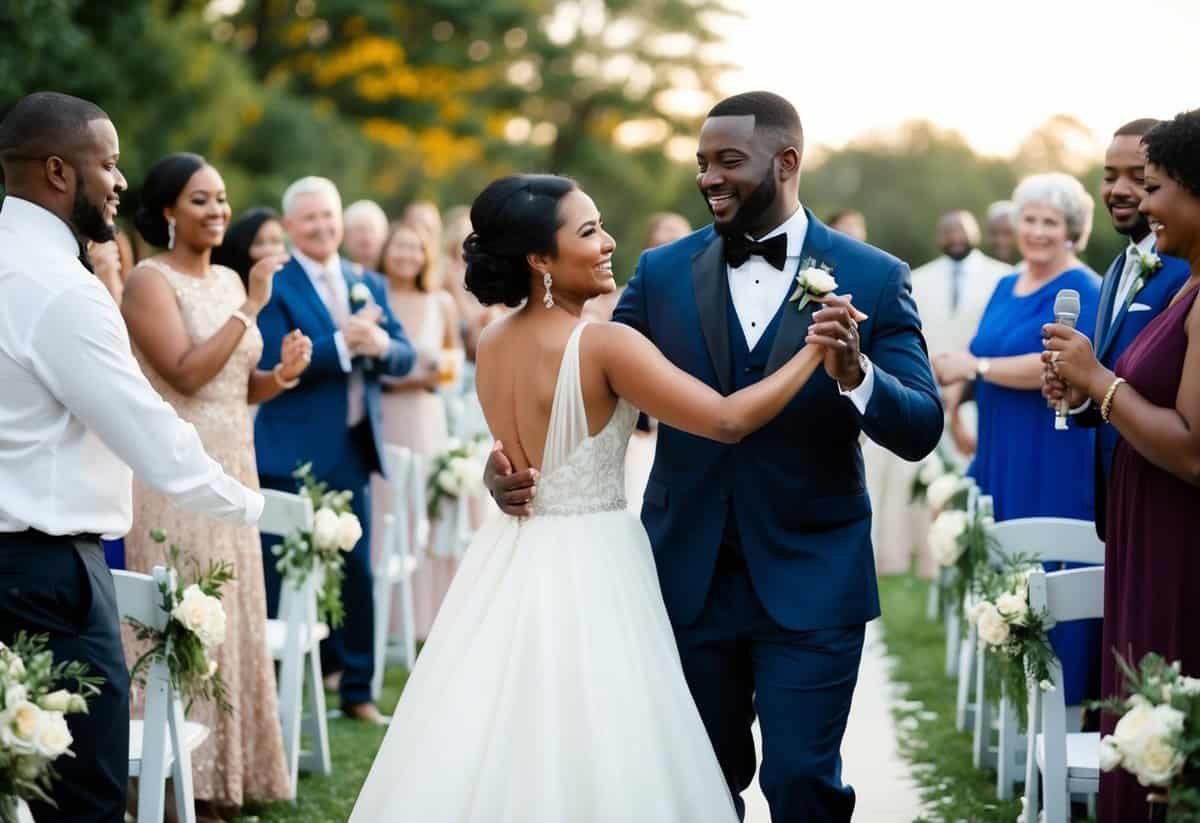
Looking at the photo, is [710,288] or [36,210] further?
[710,288]

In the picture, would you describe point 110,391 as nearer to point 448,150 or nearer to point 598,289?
point 598,289

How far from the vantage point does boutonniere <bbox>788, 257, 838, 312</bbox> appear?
12.9ft

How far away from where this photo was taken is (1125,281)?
5.25m

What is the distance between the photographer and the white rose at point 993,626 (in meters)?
4.80

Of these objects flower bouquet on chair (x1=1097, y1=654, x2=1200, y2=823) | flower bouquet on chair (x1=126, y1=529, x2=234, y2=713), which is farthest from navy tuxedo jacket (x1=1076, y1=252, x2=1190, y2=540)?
flower bouquet on chair (x1=126, y1=529, x2=234, y2=713)

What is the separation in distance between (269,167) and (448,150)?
983cm

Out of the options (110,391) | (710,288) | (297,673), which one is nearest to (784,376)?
(710,288)

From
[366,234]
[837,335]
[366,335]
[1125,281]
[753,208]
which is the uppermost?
[366,234]

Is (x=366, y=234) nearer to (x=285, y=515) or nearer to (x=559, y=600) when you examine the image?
(x=285, y=515)

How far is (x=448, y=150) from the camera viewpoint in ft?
114

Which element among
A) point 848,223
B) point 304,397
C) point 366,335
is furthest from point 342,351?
point 848,223

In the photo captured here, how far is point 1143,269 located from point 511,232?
206 cm

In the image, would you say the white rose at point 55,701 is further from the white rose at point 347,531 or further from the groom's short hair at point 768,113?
the white rose at point 347,531

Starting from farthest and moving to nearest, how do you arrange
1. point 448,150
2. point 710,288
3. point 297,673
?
point 448,150, point 297,673, point 710,288
